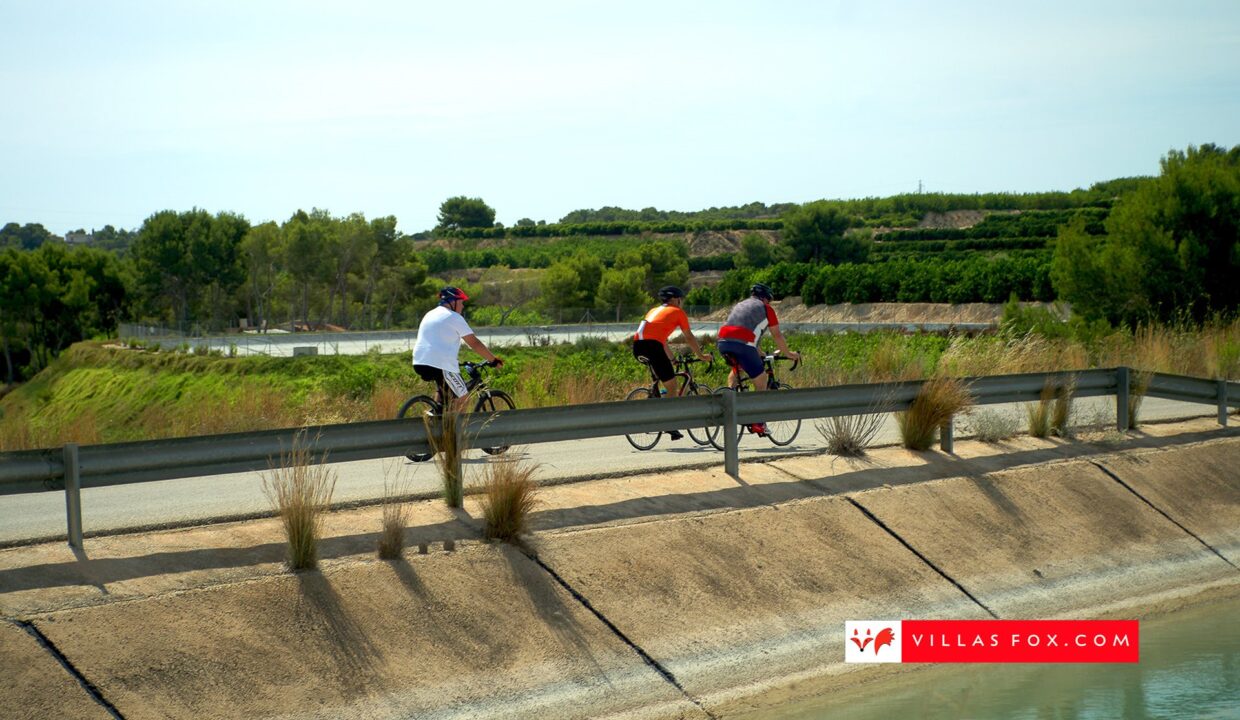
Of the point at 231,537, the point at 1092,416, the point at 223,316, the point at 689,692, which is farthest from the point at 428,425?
the point at 223,316

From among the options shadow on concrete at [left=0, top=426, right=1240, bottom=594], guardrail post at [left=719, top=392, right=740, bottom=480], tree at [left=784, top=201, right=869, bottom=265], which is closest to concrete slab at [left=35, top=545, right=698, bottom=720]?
shadow on concrete at [left=0, top=426, right=1240, bottom=594]

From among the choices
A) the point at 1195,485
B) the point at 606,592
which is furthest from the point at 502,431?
the point at 1195,485

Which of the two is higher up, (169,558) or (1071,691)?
(169,558)

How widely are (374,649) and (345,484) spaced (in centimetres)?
381

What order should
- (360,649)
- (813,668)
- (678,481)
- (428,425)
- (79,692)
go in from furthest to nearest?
(678,481) → (428,425) → (813,668) → (360,649) → (79,692)

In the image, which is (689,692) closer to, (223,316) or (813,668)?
(813,668)

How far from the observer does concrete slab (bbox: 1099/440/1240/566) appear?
40.9 feet

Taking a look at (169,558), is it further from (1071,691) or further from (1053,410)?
(1053,410)

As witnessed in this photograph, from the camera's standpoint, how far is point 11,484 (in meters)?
7.83

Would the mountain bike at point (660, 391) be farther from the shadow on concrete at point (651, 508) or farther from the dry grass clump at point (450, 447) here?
the dry grass clump at point (450, 447)

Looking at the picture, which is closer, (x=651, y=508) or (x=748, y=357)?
(x=651, y=508)

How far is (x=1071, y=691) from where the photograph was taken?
880 cm

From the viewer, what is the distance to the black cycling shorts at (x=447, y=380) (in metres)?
12.4

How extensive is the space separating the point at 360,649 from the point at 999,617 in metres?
5.09
